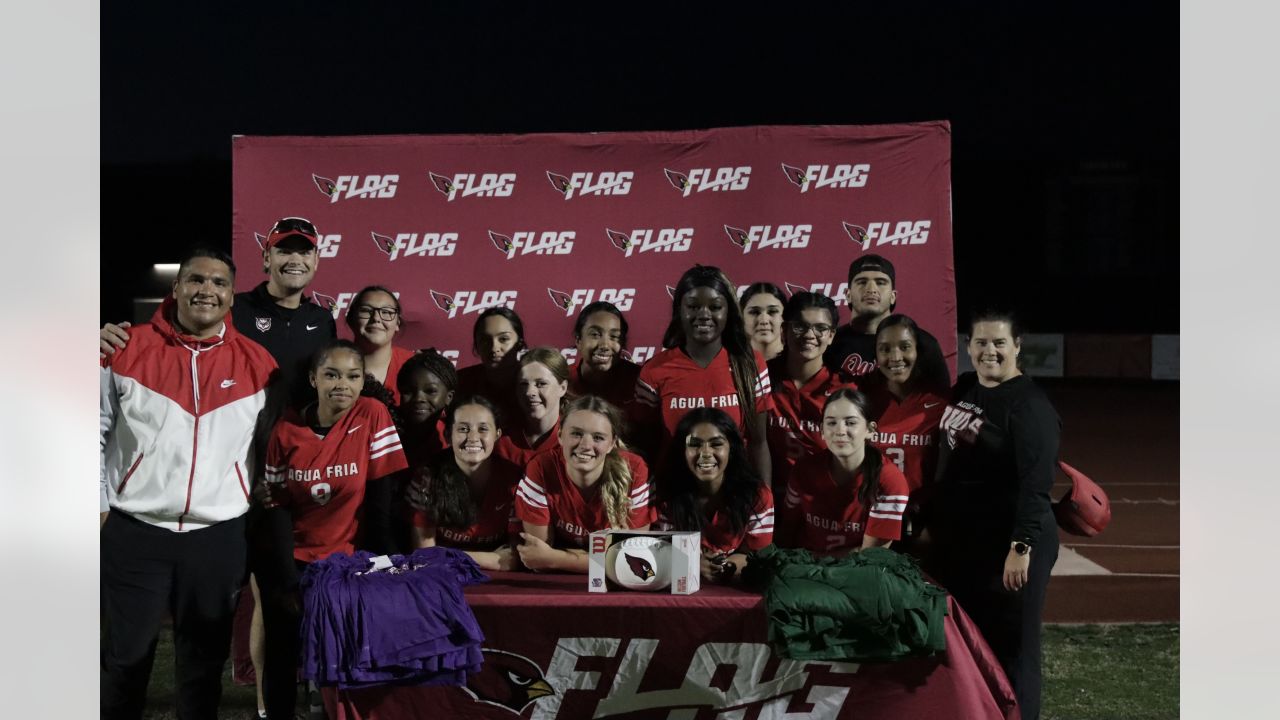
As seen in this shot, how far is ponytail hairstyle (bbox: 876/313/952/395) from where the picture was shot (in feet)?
14.3

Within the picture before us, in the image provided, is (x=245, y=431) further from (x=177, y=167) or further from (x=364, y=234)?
(x=177, y=167)

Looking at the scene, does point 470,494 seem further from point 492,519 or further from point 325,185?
point 325,185

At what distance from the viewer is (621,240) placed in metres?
5.10

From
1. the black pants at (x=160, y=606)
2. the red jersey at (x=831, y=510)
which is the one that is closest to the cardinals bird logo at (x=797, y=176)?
the red jersey at (x=831, y=510)

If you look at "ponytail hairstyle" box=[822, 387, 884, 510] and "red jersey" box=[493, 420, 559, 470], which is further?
"red jersey" box=[493, 420, 559, 470]

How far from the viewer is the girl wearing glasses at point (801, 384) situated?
14.9ft

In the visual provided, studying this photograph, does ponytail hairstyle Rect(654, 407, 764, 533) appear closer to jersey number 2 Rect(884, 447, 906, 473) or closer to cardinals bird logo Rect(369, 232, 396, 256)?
jersey number 2 Rect(884, 447, 906, 473)

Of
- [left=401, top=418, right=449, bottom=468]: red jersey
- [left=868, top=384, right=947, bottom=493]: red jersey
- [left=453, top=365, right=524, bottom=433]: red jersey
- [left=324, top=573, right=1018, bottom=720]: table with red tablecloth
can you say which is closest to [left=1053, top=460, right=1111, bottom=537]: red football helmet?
[left=868, top=384, right=947, bottom=493]: red jersey

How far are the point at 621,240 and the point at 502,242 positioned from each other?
56 cm

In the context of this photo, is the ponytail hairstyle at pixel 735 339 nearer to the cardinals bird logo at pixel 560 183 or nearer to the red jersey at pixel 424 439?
the cardinals bird logo at pixel 560 183

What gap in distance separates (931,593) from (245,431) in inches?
95.0

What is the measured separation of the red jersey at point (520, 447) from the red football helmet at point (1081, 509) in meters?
1.96

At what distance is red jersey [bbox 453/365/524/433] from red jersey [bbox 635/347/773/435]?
0.55 meters
